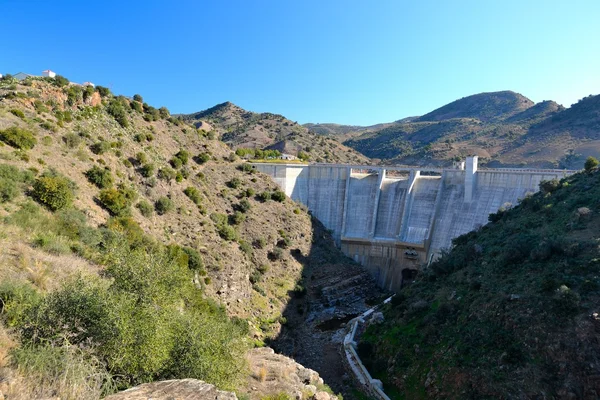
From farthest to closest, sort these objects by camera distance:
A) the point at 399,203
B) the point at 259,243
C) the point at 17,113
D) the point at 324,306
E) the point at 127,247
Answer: the point at 399,203
the point at 259,243
the point at 324,306
the point at 17,113
the point at 127,247

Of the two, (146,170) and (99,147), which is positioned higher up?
(99,147)

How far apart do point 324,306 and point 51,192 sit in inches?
846

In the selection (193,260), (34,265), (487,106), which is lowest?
(193,260)

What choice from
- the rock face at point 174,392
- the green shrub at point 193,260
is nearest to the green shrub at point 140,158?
the green shrub at point 193,260

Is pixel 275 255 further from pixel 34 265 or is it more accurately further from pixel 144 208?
pixel 34 265

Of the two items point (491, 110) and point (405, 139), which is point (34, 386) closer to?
point (405, 139)

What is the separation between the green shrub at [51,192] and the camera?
17344mm

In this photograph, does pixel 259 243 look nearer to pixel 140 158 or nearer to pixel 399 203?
pixel 140 158

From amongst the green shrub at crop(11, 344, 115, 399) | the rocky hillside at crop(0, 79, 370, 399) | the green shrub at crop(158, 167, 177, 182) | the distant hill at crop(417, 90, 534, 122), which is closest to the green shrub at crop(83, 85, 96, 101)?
the rocky hillside at crop(0, 79, 370, 399)

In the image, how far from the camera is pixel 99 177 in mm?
22391

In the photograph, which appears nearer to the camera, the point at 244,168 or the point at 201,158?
the point at 201,158

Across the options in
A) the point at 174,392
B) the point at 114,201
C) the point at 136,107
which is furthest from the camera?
the point at 136,107

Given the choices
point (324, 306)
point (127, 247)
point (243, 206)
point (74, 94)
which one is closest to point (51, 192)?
point (127, 247)

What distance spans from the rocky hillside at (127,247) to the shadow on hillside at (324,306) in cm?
60
